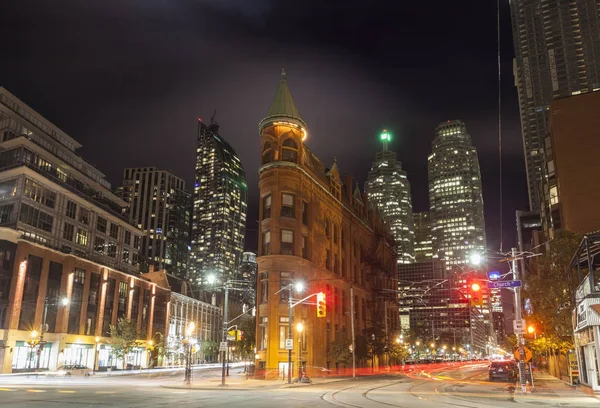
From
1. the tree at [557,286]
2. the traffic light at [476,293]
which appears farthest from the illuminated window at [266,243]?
the traffic light at [476,293]

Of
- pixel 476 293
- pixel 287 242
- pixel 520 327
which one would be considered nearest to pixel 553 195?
pixel 287 242

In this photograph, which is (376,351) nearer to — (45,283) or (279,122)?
(279,122)

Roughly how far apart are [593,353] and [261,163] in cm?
3514

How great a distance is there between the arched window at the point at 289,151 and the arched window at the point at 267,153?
1.28 meters

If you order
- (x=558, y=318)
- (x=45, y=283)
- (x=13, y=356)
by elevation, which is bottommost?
(x=13, y=356)

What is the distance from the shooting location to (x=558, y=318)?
35594 mm

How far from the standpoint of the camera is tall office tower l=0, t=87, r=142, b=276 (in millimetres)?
69250

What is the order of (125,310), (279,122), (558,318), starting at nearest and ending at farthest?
1. (558,318)
2. (279,122)
3. (125,310)

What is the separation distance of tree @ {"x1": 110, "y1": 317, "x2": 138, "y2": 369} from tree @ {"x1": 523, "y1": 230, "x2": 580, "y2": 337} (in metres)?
56.4

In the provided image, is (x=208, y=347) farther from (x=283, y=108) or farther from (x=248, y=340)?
(x=283, y=108)

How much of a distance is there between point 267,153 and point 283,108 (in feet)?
16.8

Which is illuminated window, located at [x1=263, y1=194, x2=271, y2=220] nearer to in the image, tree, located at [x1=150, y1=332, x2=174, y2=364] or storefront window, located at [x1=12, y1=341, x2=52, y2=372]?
storefront window, located at [x1=12, y1=341, x2=52, y2=372]

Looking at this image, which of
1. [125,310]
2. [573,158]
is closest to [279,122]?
[573,158]

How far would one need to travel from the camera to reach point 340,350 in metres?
55.5
